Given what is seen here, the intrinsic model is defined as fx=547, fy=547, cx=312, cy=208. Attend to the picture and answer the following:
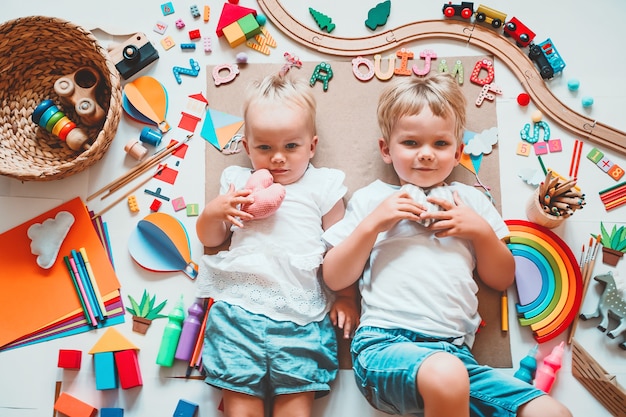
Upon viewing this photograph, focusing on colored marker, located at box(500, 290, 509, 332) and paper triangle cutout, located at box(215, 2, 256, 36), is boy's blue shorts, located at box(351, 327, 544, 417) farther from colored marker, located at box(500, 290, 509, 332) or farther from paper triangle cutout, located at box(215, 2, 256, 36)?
paper triangle cutout, located at box(215, 2, 256, 36)

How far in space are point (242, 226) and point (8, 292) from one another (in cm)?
68

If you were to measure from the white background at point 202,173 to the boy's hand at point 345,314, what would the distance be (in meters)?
0.13

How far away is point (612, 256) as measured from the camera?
4.64 ft

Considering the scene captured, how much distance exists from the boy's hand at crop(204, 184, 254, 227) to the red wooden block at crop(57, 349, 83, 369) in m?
0.51

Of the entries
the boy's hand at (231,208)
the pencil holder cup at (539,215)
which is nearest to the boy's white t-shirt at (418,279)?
→ the pencil holder cup at (539,215)

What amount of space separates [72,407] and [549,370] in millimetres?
1172

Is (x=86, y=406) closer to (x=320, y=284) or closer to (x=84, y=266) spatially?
(x=84, y=266)

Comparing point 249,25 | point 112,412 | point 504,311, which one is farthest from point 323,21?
point 112,412

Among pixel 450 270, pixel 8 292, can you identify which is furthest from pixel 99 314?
pixel 450 270

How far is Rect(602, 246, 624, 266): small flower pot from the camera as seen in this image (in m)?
1.41

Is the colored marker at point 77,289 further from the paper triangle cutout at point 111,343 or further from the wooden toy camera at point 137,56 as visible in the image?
the wooden toy camera at point 137,56

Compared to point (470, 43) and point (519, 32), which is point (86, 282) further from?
point (519, 32)

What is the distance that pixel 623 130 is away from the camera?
1.48 m

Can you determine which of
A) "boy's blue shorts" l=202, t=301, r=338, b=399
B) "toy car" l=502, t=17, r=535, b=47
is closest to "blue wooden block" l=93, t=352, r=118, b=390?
"boy's blue shorts" l=202, t=301, r=338, b=399
